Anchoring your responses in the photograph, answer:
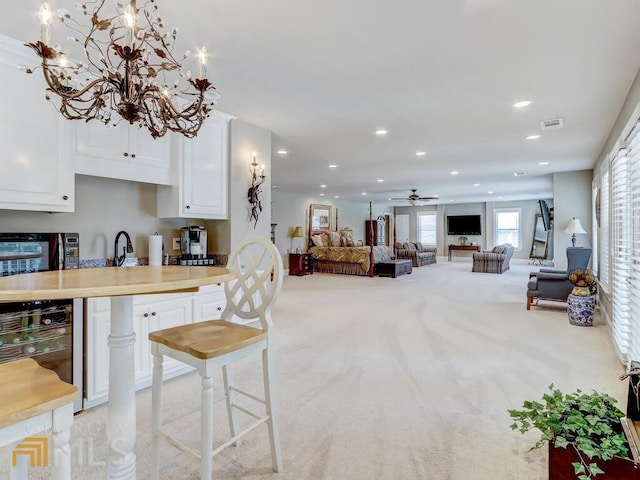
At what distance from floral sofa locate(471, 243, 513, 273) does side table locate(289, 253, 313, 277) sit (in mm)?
4834

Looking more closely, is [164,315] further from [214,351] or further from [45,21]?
[45,21]

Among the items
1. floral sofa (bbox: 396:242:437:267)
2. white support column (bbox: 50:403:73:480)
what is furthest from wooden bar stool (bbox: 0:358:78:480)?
floral sofa (bbox: 396:242:437:267)

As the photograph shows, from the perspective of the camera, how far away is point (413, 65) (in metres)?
2.71

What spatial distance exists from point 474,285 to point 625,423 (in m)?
6.71

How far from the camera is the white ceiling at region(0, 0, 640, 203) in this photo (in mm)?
2043

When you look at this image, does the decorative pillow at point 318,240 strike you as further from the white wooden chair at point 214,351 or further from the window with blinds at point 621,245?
the white wooden chair at point 214,351

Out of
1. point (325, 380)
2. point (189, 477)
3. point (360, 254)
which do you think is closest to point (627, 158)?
point (325, 380)

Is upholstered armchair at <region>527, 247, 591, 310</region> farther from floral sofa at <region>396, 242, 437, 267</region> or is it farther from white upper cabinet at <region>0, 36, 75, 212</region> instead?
floral sofa at <region>396, 242, 437, 267</region>

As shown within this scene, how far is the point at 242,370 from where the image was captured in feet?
9.95

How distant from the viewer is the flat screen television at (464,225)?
13891 mm

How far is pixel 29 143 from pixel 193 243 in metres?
1.48

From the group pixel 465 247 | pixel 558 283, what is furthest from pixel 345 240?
pixel 558 283

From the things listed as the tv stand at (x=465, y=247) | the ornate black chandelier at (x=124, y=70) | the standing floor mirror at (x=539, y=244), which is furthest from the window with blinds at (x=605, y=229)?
the tv stand at (x=465, y=247)

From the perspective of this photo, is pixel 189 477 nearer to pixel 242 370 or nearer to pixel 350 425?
pixel 350 425
